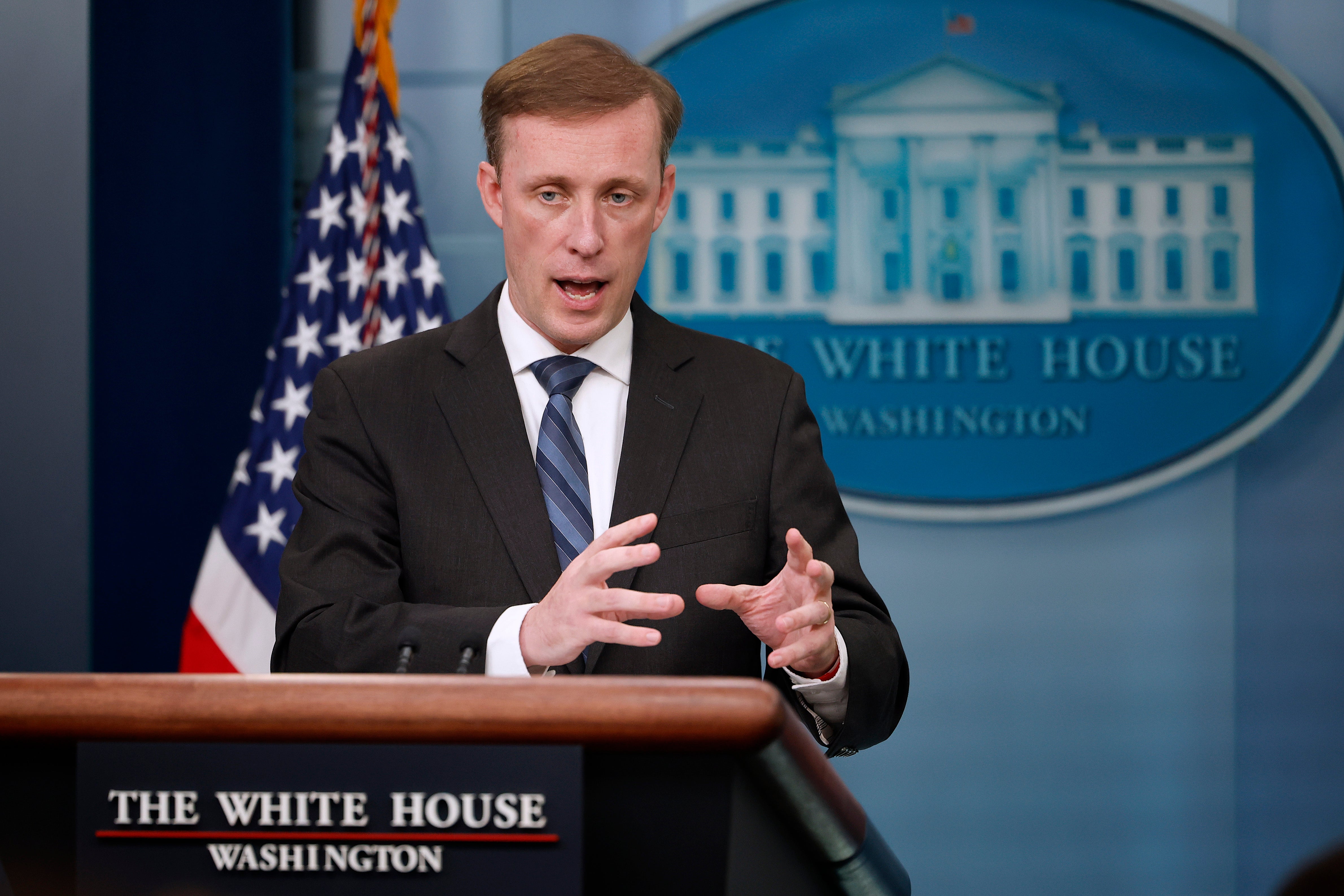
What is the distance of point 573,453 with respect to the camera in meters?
1.43

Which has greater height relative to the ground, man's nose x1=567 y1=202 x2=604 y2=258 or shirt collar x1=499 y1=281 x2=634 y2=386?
man's nose x1=567 y1=202 x2=604 y2=258

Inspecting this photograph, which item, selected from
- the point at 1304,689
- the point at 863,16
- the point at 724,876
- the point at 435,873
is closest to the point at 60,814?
the point at 435,873

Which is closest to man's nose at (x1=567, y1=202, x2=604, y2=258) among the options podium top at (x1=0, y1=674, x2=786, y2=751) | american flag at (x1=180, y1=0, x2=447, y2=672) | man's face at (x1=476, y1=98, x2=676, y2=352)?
man's face at (x1=476, y1=98, x2=676, y2=352)

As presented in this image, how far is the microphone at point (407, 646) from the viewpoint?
0.96 m

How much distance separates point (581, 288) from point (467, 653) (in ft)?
2.08

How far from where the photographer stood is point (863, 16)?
9.61 ft

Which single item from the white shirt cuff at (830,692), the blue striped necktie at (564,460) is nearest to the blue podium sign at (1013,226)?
the blue striped necktie at (564,460)

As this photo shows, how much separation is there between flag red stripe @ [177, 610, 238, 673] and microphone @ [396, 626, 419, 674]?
1.69 metres

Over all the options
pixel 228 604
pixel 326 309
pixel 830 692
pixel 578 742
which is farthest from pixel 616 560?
pixel 326 309

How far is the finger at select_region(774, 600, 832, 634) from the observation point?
1065 millimetres

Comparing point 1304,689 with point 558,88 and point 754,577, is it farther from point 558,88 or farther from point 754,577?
point 558,88

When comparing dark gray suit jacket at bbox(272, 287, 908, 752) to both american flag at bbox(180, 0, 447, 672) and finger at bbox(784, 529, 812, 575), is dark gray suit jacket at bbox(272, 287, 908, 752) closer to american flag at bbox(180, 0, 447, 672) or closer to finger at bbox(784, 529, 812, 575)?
finger at bbox(784, 529, 812, 575)

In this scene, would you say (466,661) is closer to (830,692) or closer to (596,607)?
(596,607)

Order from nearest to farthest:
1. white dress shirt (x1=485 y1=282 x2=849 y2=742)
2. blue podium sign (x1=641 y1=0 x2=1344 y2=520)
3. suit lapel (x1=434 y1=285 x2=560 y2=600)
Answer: suit lapel (x1=434 y1=285 x2=560 y2=600)
white dress shirt (x1=485 y1=282 x2=849 y2=742)
blue podium sign (x1=641 y1=0 x2=1344 y2=520)
